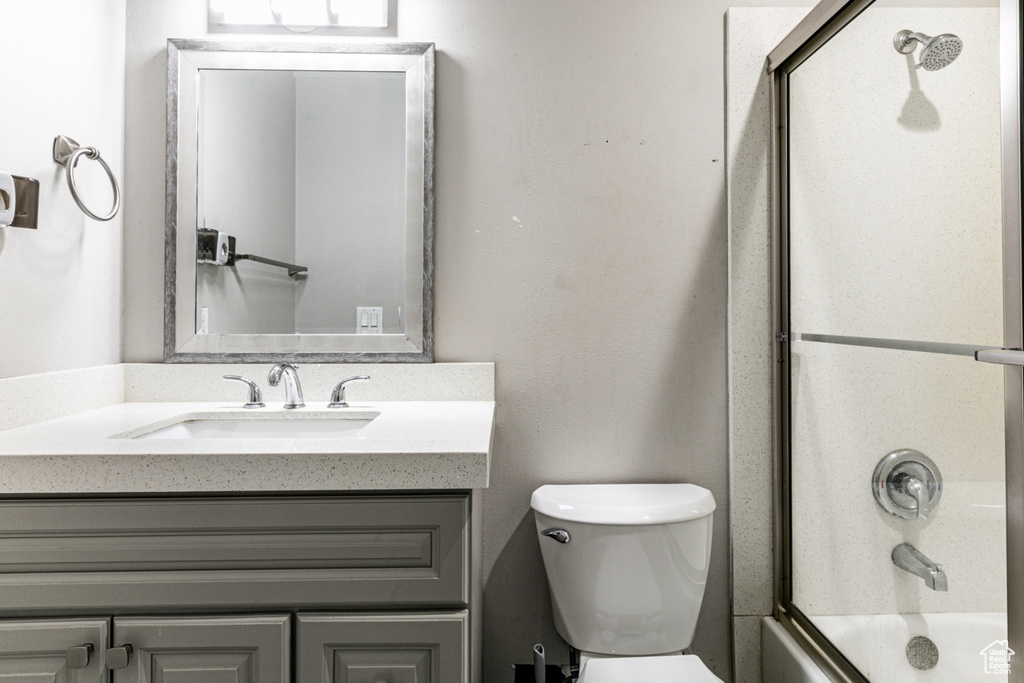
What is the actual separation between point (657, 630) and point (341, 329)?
0.99 metres

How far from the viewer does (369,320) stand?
156 centimetres

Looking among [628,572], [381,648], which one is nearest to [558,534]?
[628,572]

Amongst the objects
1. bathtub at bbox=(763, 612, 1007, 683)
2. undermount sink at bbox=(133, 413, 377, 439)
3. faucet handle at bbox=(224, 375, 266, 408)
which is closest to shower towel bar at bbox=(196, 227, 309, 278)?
faucet handle at bbox=(224, 375, 266, 408)

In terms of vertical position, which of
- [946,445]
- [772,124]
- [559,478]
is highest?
[772,124]

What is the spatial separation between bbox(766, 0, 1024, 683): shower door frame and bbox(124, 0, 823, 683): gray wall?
0.13m

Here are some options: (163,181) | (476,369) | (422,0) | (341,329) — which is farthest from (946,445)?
(163,181)

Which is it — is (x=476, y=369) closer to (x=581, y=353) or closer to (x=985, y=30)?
(x=581, y=353)

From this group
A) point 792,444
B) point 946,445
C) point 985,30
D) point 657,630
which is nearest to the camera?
point 985,30

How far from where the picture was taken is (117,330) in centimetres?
154

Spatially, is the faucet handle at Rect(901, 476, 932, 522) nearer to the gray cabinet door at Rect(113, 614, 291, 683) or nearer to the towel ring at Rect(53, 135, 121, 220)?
Result: the gray cabinet door at Rect(113, 614, 291, 683)

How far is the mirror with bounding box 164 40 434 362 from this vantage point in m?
1.55

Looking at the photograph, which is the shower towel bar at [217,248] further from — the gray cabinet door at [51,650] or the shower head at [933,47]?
the shower head at [933,47]

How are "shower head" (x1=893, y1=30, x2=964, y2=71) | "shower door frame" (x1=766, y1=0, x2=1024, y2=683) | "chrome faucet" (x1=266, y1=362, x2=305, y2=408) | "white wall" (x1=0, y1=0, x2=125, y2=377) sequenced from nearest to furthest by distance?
"shower door frame" (x1=766, y1=0, x2=1024, y2=683) < "shower head" (x1=893, y1=30, x2=964, y2=71) < "white wall" (x1=0, y1=0, x2=125, y2=377) < "chrome faucet" (x1=266, y1=362, x2=305, y2=408)

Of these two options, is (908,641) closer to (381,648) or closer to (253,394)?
(381,648)
